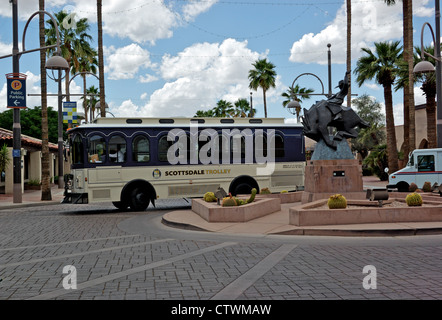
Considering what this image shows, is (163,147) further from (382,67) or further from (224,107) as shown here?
(224,107)

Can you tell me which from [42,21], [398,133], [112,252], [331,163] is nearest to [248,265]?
[112,252]

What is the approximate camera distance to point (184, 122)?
1980cm

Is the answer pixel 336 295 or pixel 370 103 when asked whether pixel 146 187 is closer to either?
pixel 336 295

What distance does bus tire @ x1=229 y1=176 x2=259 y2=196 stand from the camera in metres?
20.2

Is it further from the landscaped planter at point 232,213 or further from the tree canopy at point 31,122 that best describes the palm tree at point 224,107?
the landscaped planter at point 232,213

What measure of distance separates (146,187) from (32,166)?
2500 centimetres

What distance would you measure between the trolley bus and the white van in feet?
18.2

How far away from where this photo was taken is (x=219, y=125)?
792 inches

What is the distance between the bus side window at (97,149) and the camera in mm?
18000

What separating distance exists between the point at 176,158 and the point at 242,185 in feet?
10.4

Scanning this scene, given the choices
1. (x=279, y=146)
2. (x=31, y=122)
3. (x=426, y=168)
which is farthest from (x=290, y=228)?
(x=31, y=122)

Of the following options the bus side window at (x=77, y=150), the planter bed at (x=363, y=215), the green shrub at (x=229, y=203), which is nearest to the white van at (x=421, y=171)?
the planter bed at (x=363, y=215)

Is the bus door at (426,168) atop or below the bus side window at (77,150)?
below

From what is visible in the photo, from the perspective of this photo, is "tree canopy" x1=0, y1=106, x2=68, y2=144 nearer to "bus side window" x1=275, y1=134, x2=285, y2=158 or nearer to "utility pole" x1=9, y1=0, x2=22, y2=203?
"utility pole" x1=9, y1=0, x2=22, y2=203
